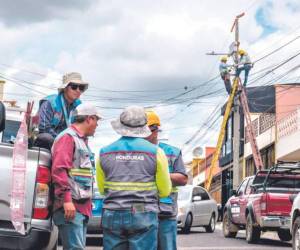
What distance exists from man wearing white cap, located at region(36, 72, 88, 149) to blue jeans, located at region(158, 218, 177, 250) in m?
1.25

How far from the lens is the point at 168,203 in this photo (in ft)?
22.4

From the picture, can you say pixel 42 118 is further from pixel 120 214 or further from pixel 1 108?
pixel 120 214

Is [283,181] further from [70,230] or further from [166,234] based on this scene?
[70,230]

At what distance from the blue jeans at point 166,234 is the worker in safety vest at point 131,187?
49.7 inches

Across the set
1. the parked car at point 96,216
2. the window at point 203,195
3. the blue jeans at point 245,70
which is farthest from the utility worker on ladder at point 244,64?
the parked car at point 96,216

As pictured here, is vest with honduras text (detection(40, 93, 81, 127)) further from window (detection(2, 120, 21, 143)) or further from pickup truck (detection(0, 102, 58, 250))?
window (detection(2, 120, 21, 143))

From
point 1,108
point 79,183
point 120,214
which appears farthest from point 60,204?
point 1,108

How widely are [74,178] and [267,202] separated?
1071cm

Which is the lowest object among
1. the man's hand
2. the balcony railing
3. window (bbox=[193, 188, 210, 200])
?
the man's hand

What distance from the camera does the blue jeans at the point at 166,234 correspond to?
6.74 metres

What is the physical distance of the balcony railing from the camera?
30156 millimetres

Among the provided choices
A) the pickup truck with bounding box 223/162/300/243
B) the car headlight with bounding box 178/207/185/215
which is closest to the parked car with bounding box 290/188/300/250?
the pickup truck with bounding box 223/162/300/243

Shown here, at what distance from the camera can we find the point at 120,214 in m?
5.39

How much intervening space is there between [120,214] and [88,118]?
98 cm
